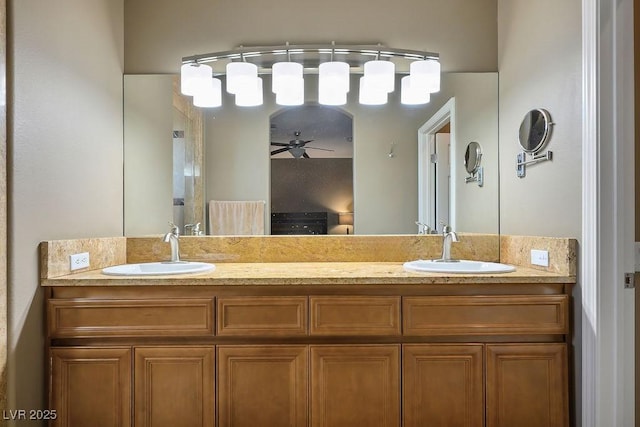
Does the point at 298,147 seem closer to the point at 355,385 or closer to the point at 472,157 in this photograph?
the point at 472,157

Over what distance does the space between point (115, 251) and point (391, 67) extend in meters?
1.82

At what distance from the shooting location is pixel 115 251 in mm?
2137

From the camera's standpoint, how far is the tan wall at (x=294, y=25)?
2273 mm

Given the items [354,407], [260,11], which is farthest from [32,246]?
[260,11]

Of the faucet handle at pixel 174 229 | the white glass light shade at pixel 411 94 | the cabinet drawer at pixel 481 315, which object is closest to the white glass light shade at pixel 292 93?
the white glass light shade at pixel 411 94

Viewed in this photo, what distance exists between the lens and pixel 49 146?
65.9 inches

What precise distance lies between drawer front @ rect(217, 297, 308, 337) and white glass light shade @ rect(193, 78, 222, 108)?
1185 millimetres

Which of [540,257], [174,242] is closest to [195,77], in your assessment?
[174,242]

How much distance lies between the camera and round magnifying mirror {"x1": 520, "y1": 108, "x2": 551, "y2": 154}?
71.4 inches

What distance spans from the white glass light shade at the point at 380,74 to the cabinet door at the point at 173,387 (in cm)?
162

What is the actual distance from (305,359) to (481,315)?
2.52 feet

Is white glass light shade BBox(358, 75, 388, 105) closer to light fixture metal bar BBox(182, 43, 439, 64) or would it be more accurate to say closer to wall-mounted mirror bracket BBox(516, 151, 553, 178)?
light fixture metal bar BBox(182, 43, 439, 64)

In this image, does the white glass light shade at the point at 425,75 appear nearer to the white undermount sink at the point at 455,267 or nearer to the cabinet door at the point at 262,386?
the white undermount sink at the point at 455,267

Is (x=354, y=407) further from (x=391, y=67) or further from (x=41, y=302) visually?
(x=391, y=67)
